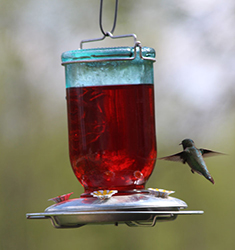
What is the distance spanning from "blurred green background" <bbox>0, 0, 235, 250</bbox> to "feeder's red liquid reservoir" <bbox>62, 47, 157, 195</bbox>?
5.86 m

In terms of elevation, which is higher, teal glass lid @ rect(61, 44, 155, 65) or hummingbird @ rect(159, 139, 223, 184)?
teal glass lid @ rect(61, 44, 155, 65)

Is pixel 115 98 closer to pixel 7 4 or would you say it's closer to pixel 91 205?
pixel 91 205

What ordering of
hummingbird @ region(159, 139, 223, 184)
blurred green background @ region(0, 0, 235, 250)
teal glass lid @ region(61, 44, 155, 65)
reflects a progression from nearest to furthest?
1. teal glass lid @ region(61, 44, 155, 65)
2. hummingbird @ region(159, 139, 223, 184)
3. blurred green background @ region(0, 0, 235, 250)

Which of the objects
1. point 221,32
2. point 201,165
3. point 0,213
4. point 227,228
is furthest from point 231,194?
point 201,165

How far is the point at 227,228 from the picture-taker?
9281mm

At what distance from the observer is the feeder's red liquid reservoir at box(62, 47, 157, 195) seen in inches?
100

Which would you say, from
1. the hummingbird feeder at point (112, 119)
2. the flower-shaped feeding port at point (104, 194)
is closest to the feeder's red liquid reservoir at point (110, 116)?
the hummingbird feeder at point (112, 119)

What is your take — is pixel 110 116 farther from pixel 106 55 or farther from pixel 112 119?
pixel 106 55

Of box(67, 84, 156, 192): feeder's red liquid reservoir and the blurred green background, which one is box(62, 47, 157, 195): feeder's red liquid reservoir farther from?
the blurred green background

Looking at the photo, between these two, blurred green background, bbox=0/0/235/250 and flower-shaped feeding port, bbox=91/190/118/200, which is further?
blurred green background, bbox=0/0/235/250

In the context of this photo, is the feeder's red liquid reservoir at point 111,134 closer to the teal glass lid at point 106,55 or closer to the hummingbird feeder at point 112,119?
the hummingbird feeder at point 112,119

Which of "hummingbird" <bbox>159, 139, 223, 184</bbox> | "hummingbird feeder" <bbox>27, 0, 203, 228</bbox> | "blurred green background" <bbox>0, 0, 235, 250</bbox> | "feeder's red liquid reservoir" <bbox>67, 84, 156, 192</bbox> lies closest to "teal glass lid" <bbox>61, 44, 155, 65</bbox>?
"hummingbird feeder" <bbox>27, 0, 203, 228</bbox>

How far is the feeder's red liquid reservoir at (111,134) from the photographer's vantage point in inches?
100

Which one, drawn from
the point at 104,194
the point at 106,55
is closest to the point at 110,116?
the point at 106,55
